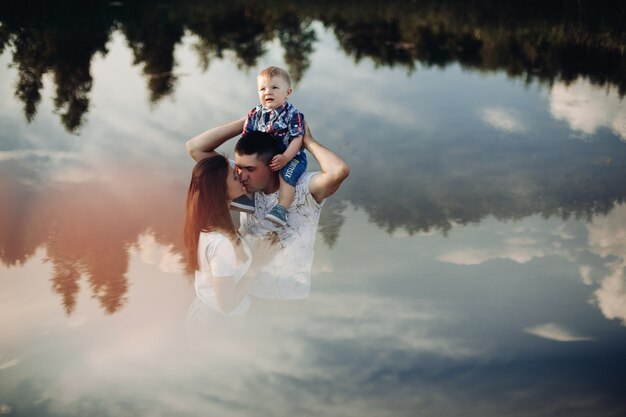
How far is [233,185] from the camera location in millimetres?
3609

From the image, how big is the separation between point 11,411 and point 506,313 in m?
2.49

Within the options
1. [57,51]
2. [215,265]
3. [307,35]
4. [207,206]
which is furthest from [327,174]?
[307,35]

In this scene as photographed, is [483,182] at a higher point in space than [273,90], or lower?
higher

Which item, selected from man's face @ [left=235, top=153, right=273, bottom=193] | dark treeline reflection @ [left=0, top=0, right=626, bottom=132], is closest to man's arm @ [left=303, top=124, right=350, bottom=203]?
man's face @ [left=235, top=153, right=273, bottom=193]

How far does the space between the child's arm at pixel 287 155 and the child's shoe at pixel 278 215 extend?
195mm

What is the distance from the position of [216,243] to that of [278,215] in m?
0.51

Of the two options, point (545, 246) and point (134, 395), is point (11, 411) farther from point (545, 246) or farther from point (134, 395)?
point (545, 246)

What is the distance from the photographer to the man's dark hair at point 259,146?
3.77 m

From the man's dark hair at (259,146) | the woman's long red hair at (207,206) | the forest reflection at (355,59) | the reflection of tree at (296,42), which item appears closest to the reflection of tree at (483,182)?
the forest reflection at (355,59)

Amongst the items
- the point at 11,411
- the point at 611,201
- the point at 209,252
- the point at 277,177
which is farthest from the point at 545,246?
the point at 11,411

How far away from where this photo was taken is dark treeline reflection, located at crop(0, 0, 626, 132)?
9.00m

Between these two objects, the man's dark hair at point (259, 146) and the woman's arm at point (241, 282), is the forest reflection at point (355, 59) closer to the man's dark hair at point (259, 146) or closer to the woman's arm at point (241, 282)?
the woman's arm at point (241, 282)

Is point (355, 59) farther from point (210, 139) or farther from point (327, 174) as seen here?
point (327, 174)

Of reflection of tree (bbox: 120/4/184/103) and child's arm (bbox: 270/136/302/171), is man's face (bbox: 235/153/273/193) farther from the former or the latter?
reflection of tree (bbox: 120/4/184/103)
